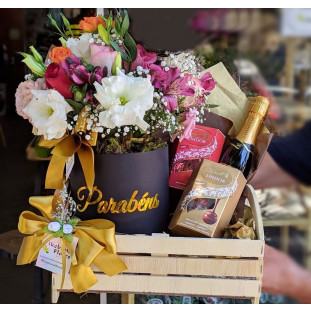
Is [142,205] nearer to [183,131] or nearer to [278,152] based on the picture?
[183,131]

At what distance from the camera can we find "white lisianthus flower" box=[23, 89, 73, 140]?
0.94 m

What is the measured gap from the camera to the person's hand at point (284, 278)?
1521 mm

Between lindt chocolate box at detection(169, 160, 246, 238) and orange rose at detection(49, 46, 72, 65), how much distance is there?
391 millimetres

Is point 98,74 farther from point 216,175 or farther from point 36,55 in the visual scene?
point 216,175

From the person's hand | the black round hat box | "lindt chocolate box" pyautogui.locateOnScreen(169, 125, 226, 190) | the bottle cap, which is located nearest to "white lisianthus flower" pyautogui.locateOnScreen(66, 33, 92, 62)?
the black round hat box

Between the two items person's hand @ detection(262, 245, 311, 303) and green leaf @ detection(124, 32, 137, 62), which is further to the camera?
person's hand @ detection(262, 245, 311, 303)

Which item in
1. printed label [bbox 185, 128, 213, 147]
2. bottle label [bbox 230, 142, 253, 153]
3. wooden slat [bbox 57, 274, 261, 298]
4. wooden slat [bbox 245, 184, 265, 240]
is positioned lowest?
wooden slat [bbox 57, 274, 261, 298]

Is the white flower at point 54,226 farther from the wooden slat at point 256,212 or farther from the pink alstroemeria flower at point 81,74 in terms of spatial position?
the wooden slat at point 256,212

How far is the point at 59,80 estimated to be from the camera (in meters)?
0.97

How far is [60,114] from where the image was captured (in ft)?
3.09

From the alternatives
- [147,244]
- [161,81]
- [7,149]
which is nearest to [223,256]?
[147,244]

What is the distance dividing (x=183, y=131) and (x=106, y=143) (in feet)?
0.60

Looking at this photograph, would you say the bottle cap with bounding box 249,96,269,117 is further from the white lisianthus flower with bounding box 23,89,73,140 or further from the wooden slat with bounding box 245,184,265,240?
the white lisianthus flower with bounding box 23,89,73,140

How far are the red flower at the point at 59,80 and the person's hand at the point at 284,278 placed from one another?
84cm
